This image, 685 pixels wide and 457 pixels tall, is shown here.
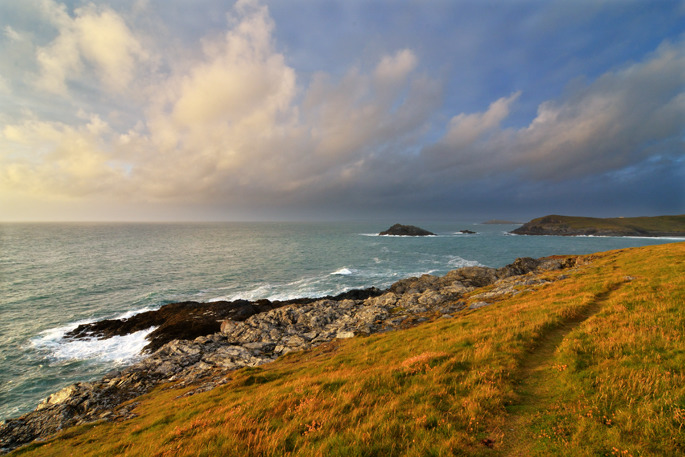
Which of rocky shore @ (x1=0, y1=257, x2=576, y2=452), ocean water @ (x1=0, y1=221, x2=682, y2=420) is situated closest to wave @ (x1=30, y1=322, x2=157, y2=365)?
ocean water @ (x1=0, y1=221, x2=682, y2=420)

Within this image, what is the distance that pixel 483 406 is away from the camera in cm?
752

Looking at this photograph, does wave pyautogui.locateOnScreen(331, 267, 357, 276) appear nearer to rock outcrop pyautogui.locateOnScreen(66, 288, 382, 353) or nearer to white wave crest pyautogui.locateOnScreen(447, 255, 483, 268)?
rock outcrop pyautogui.locateOnScreen(66, 288, 382, 353)

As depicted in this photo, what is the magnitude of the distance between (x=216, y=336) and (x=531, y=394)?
3242 centimetres

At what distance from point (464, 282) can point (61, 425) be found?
51.2m

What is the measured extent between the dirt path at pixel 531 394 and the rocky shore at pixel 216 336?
15.6 meters

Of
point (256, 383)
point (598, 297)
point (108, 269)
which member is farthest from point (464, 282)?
point (108, 269)

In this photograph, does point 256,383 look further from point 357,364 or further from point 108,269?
point 108,269

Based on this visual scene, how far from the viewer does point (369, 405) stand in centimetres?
820

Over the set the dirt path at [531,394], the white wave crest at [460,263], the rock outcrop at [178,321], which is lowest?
the rock outcrop at [178,321]

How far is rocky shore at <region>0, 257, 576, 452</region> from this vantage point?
58.0 ft

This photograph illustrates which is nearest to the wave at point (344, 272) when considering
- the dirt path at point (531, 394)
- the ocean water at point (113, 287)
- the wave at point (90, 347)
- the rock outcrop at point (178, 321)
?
the ocean water at point (113, 287)

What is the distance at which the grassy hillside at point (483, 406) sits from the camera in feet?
19.4

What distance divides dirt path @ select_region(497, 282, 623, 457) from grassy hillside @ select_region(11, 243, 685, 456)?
4 cm

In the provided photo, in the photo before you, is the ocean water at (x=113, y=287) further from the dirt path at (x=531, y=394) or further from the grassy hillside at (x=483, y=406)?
the dirt path at (x=531, y=394)
